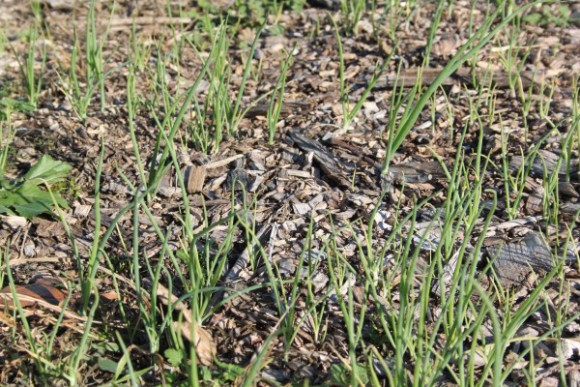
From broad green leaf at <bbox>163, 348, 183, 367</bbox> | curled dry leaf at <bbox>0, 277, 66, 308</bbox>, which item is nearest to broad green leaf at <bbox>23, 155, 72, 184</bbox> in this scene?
curled dry leaf at <bbox>0, 277, 66, 308</bbox>

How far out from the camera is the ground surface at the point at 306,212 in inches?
85.5

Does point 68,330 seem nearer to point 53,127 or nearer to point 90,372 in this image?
point 90,372

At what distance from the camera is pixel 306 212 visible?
2848 mm

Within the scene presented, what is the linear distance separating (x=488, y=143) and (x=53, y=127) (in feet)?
6.02

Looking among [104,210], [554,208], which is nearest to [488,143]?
[554,208]

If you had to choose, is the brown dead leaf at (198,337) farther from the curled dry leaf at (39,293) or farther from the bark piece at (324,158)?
the bark piece at (324,158)

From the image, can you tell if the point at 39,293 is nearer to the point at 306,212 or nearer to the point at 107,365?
the point at 107,365

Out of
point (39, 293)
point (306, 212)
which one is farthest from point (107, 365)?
point (306, 212)

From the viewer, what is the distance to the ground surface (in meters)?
2.17

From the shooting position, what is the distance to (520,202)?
9.43 ft

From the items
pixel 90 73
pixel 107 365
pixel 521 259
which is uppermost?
pixel 90 73

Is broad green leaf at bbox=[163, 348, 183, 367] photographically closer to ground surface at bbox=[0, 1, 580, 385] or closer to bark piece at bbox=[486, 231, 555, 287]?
ground surface at bbox=[0, 1, 580, 385]

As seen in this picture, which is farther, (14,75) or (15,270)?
(14,75)

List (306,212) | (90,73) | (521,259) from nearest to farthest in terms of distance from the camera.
A: (521,259) < (306,212) < (90,73)
